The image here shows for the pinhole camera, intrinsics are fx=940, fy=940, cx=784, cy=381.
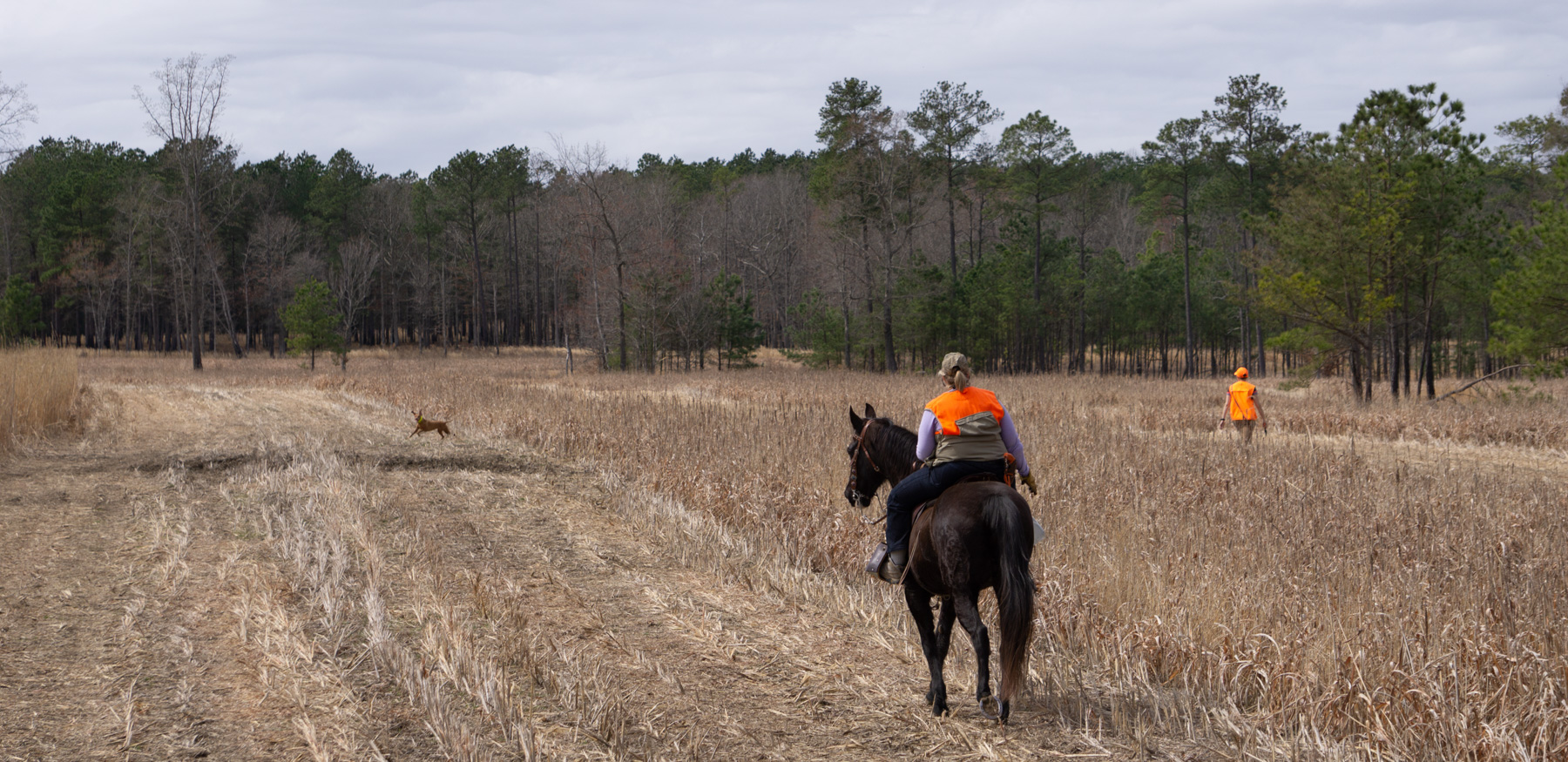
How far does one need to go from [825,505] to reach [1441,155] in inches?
988

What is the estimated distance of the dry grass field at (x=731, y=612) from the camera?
4.51 metres

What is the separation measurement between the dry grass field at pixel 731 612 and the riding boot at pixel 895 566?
62cm

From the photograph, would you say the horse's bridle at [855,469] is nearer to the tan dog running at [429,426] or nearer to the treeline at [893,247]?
the tan dog running at [429,426]

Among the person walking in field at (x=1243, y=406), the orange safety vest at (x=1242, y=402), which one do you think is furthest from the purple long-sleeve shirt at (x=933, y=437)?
the orange safety vest at (x=1242, y=402)

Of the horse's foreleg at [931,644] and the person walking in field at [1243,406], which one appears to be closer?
the horse's foreleg at [931,644]

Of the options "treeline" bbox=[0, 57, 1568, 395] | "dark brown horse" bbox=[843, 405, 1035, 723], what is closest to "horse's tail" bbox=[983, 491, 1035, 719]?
"dark brown horse" bbox=[843, 405, 1035, 723]

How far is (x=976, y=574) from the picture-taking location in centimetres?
457

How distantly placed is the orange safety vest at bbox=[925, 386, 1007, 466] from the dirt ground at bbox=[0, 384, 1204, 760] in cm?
134

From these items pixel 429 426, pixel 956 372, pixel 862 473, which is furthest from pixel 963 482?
pixel 429 426

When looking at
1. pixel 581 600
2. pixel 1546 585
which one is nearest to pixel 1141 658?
pixel 1546 585

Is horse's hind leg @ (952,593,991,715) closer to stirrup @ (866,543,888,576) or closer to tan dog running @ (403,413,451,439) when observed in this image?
stirrup @ (866,543,888,576)

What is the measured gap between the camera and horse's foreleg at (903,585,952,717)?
4840 millimetres

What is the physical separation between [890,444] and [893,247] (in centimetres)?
3888

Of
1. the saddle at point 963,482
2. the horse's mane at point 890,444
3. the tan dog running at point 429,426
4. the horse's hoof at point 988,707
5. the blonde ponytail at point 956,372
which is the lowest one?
the horse's hoof at point 988,707
